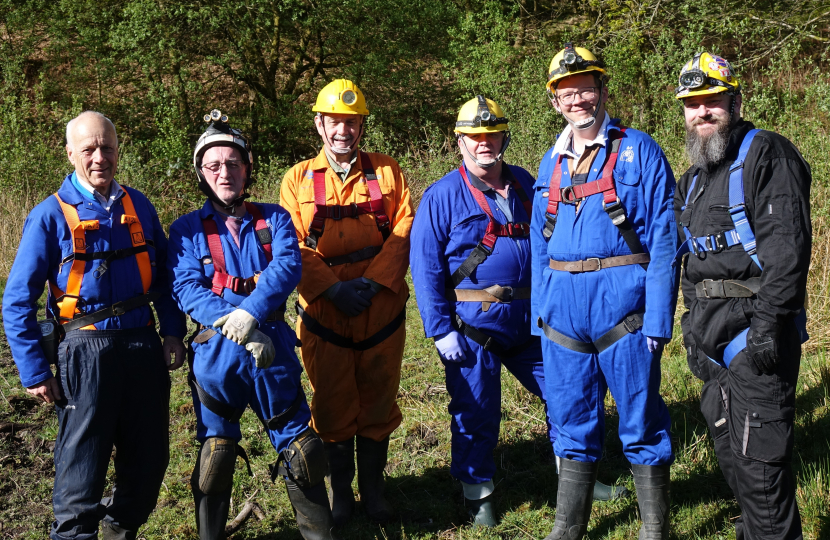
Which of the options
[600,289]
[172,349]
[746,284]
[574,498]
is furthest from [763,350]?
[172,349]

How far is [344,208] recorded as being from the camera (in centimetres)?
428

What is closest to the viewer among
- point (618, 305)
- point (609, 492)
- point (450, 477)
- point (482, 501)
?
point (618, 305)

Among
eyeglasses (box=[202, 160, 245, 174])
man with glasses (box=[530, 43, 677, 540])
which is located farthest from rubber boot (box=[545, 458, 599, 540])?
eyeglasses (box=[202, 160, 245, 174])

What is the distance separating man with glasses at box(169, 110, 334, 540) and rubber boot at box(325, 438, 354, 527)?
59cm

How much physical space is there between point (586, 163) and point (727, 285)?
909 mm

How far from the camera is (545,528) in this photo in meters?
4.07

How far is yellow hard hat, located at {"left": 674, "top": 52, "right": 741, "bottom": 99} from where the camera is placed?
3.22 m

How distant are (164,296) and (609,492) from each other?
2870mm

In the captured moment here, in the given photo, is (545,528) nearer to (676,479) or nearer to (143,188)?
(676,479)

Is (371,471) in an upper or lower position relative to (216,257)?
lower

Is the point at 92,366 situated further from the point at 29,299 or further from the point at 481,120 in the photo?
the point at 481,120

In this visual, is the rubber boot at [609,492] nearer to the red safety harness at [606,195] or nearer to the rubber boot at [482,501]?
the rubber boot at [482,501]

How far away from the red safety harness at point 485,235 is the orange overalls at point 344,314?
0.44m

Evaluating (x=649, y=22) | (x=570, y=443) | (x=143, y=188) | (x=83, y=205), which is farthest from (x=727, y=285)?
(x=143, y=188)
